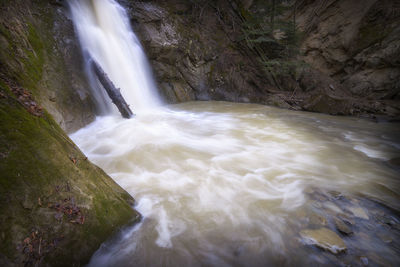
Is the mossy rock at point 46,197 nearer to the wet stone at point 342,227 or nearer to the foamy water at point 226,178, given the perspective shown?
the foamy water at point 226,178

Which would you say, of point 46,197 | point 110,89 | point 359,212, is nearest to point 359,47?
point 359,212

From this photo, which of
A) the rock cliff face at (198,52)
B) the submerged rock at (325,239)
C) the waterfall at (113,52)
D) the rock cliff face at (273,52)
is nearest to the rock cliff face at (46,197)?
the submerged rock at (325,239)

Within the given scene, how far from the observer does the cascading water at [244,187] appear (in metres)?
1.81

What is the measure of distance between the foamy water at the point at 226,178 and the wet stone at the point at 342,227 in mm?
243

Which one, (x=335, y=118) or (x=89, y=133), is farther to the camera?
(x=335, y=118)

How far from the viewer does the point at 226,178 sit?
3.11 m

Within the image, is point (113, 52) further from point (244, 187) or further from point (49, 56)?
point (244, 187)

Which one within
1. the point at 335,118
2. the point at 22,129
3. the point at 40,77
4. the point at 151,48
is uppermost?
the point at 151,48

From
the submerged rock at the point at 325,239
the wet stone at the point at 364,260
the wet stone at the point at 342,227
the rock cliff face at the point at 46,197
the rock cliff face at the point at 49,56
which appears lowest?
the wet stone at the point at 364,260

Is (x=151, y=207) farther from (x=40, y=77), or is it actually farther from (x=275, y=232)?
(x=40, y=77)

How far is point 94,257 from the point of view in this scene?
5.20 feet

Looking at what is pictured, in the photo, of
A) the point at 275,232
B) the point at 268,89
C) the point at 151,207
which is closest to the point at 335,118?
the point at 268,89

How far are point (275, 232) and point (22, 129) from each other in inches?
98.1

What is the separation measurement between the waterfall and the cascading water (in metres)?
0.13
